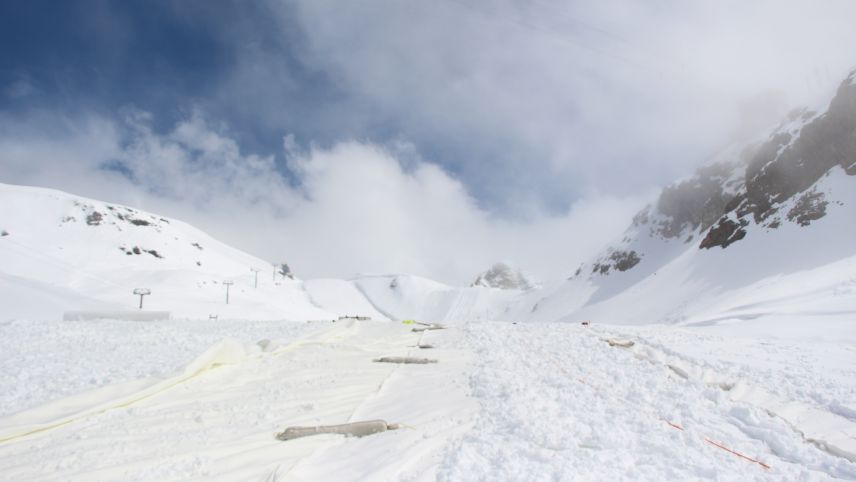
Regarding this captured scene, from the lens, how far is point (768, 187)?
55125mm

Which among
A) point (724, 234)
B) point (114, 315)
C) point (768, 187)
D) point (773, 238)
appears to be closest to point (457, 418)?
point (114, 315)

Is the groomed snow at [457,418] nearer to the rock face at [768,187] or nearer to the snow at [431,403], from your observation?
the snow at [431,403]

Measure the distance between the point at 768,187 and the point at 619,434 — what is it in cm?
6612

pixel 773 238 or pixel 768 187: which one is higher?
pixel 768 187

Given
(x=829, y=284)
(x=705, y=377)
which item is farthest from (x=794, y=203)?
(x=705, y=377)

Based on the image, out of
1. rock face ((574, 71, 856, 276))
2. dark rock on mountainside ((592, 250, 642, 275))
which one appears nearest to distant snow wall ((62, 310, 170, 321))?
rock face ((574, 71, 856, 276))

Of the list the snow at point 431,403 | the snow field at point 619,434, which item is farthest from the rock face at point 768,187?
the snow field at point 619,434

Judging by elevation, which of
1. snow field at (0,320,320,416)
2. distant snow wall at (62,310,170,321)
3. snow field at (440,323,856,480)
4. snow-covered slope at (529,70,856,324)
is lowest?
snow field at (440,323,856,480)

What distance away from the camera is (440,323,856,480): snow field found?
3.68m

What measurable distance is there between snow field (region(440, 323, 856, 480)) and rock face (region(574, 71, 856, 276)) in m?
50.2

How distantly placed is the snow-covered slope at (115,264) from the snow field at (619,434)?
22018 millimetres

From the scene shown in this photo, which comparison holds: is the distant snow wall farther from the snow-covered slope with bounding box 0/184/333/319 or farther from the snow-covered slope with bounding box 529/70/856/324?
the snow-covered slope with bounding box 529/70/856/324

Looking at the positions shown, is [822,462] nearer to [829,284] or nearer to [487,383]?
[487,383]

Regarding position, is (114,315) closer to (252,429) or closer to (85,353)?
(85,353)
